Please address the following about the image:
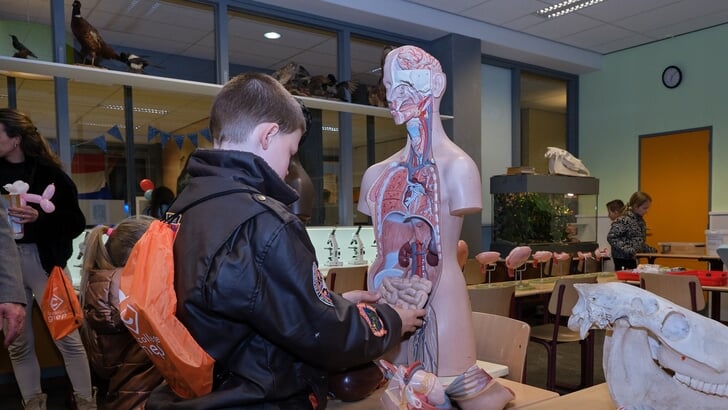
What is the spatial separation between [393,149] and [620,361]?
4626 mm

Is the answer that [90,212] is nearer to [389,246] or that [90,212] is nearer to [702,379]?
[389,246]

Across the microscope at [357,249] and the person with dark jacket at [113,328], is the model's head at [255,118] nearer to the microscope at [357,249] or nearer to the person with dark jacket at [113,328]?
the person with dark jacket at [113,328]

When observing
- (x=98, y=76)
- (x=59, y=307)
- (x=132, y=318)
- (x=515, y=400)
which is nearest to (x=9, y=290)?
(x=59, y=307)

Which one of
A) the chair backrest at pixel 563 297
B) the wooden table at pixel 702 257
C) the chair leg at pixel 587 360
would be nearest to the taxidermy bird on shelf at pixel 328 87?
the chair backrest at pixel 563 297

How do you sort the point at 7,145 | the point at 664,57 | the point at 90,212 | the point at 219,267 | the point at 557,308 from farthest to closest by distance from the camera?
1. the point at 664,57
2. the point at 90,212
3. the point at 557,308
4. the point at 7,145
5. the point at 219,267

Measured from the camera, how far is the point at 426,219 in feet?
5.43

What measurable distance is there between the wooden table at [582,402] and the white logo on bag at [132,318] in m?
1.01

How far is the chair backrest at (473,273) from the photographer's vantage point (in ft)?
13.7

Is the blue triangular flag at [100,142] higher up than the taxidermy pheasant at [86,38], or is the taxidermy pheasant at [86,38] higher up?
the taxidermy pheasant at [86,38]

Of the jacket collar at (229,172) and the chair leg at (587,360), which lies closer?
the jacket collar at (229,172)

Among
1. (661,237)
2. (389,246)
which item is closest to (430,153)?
(389,246)

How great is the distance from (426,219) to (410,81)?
46 centimetres

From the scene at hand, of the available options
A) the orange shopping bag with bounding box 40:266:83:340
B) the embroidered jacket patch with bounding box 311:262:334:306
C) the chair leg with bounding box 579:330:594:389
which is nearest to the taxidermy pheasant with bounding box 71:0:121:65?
the orange shopping bag with bounding box 40:266:83:340

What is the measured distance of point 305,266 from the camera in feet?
3.37
